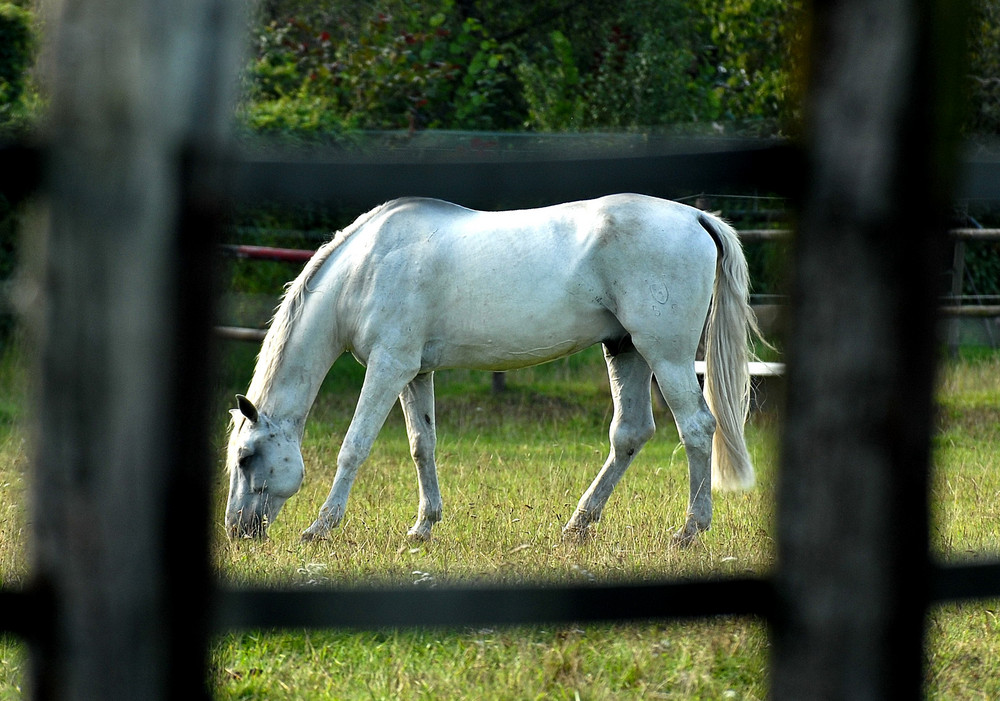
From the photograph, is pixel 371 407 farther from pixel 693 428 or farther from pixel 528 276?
pixel 693 428

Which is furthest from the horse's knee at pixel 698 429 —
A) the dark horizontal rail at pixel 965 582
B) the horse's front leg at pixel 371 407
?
the dark horizontal rail at pixel 965 582

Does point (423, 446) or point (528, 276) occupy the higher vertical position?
point (528, 276)

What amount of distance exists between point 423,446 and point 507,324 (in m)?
0.75

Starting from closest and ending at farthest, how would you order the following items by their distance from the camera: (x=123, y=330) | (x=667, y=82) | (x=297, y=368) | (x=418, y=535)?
(x=123, y=330) → (x=418, y=535) → (x=297, y=368) → (x=667, y=82)

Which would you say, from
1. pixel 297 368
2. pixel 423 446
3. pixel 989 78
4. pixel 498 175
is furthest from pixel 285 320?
pixel 989 78

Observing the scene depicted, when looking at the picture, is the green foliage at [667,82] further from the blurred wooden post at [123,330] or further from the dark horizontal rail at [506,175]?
the blurred wooden post at [123,330]

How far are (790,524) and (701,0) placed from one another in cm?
1097

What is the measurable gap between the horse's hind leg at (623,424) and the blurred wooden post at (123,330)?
3.94 metres

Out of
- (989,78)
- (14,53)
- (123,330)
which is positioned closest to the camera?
(123,330)

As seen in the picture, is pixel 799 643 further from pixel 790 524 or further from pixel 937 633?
pixel 937 633

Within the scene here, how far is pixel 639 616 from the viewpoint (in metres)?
1.17

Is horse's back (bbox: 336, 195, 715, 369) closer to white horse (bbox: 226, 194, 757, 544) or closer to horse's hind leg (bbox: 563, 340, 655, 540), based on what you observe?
white horse (bbox: 226, 194, 757, 544)

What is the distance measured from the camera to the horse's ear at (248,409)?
4828mm

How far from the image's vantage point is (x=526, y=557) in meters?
4.19
